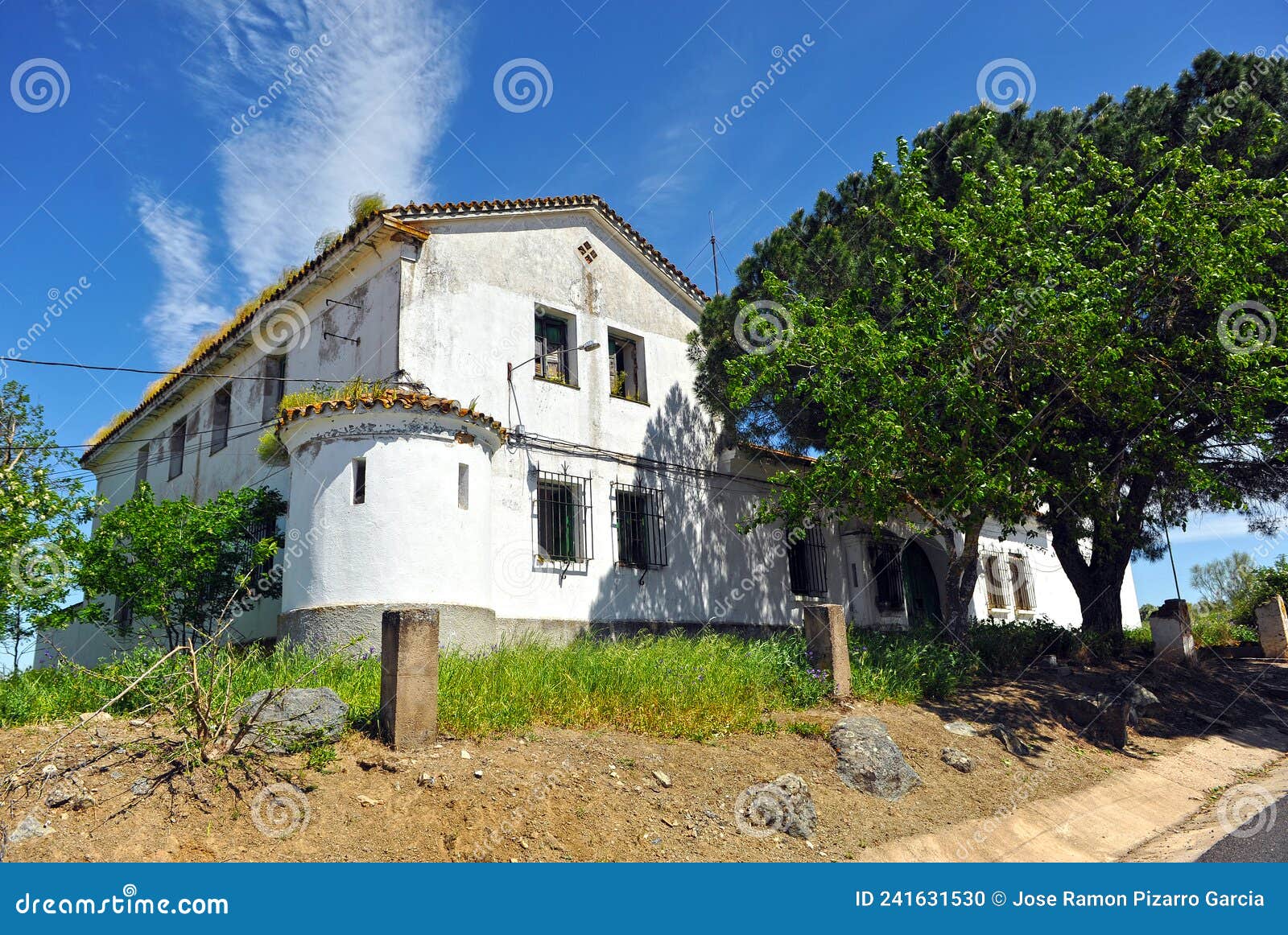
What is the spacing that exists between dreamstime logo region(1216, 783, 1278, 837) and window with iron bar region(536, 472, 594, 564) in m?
8.35

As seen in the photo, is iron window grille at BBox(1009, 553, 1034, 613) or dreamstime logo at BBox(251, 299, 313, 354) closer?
dreamstime logo at BBox(251, 299, 313, 354)

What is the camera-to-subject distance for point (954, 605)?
43.8ft

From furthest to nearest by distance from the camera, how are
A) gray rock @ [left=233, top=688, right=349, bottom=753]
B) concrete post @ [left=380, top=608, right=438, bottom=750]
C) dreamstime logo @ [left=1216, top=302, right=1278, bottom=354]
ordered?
dreamstime logo @ [left=1216, top=302, right=1278, bottom=354] → concrete post @ [left=380, top=608, right=438, bottom=750] → gray rock @ [left=233, top=688, right=349, bottom=753]

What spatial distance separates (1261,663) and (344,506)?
16902 millimetres

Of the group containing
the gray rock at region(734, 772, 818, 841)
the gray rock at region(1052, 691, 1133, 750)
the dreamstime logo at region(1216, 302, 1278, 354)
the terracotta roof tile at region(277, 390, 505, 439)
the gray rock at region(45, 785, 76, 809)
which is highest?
the dreamstime logo at region(1216, 302, 1278, 354)

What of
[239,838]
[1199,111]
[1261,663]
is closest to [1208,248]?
[1199,111]

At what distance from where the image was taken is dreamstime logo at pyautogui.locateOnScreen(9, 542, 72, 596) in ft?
33.9

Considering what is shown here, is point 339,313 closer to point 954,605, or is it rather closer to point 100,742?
point 100,742

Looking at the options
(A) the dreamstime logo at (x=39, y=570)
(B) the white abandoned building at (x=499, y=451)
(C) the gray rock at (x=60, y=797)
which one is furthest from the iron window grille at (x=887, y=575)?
(C) the gray rock at (x=60, y=797)

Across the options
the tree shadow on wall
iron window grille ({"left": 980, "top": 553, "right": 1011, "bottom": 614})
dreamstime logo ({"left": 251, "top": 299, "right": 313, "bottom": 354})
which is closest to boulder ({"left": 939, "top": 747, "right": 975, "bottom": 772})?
the tree shadow on wall

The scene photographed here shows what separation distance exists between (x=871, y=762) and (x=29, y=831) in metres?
6.79

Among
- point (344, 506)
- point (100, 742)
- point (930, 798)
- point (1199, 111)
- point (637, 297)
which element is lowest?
point (930, 798)

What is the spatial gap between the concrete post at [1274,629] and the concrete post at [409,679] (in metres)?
17.9

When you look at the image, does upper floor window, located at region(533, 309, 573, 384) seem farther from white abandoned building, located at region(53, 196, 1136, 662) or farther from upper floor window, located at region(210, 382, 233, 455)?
upper floor window, located at region(210, 382, 233, 455)
